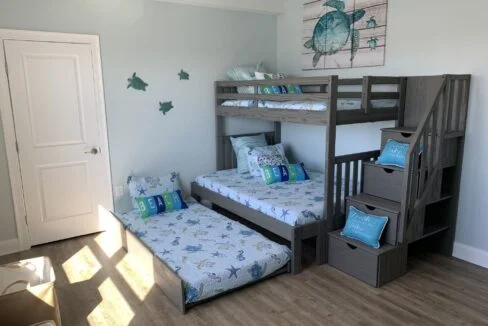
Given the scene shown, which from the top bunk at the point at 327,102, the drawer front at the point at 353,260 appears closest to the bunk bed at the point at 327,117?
the top bunk at the point at 327,102

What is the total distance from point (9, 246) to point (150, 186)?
1391mm

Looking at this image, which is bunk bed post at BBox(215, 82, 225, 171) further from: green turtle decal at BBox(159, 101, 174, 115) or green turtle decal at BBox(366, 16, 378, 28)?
green turtle decal at BBox(366, 16, 378, 28)

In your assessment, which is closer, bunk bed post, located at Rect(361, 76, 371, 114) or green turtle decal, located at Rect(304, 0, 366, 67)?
bunk bed post, located at Rect(361, 76, 371, 114)

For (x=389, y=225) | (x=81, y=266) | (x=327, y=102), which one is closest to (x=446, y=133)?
(x=389, y=225)

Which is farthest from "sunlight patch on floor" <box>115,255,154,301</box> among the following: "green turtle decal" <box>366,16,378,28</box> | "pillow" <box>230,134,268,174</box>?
"green turtle decal" <box>366,16,378,28</box>

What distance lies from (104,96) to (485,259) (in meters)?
3.73

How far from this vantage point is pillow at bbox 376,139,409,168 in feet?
9.78

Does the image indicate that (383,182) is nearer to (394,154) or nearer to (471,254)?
(394,154)

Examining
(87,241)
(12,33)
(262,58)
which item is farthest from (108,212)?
(262,58)

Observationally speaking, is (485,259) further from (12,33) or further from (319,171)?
(12,33)

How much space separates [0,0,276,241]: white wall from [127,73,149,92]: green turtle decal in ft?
0.17

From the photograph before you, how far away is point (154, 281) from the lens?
2.96 meters

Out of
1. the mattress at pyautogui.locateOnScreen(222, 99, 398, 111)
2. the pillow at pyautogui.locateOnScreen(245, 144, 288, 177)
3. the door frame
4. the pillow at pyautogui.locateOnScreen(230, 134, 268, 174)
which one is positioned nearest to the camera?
the mattress at pyautogui.locateOnScreen(222, 99, 398, 111)

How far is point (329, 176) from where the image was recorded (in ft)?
10.3
